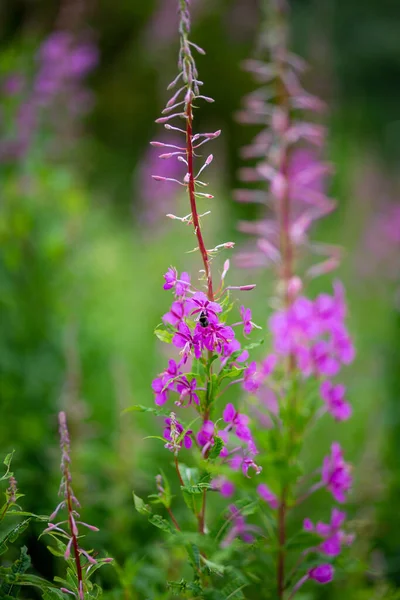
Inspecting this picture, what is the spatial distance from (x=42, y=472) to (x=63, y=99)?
1.85 metres

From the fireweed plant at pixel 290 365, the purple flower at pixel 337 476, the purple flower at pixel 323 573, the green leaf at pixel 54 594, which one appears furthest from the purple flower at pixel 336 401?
the green leaf at pixel 54 594

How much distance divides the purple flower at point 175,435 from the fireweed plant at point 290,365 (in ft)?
0.54

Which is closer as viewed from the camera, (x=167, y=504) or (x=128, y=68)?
(x=167, y=504)

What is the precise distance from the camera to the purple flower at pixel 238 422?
4.00 ft

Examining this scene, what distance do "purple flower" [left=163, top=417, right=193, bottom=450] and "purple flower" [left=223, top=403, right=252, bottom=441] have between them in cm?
9

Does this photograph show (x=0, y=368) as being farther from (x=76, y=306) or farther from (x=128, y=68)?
(x=128, y=68)

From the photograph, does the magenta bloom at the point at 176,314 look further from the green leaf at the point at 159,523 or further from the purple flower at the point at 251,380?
the green leaf at the point at 159,523

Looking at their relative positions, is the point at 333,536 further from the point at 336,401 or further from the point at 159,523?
the point at 159,523

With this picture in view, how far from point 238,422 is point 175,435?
0.56 feet

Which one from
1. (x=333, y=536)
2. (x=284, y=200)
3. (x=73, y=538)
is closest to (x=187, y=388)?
(x=73, y=538)

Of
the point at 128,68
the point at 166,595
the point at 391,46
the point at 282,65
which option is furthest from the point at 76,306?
the point at 391,46

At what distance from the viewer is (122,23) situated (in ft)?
26.4

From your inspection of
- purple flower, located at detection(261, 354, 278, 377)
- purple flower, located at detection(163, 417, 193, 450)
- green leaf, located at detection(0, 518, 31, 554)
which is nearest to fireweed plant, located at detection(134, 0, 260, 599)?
purple flower, located at detection(163, 417, 193, 450)

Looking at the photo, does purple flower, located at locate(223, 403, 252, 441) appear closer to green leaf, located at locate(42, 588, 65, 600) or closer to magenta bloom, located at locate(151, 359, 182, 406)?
magenta bloom, located at locate(151, 359, 182, 406)
